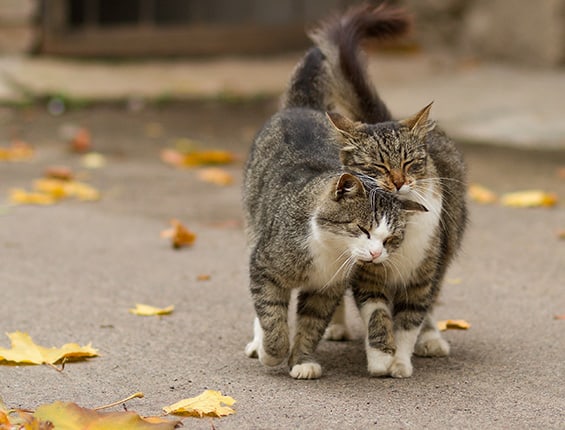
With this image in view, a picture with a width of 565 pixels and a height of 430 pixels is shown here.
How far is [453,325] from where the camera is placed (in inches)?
188

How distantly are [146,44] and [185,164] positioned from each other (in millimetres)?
3083

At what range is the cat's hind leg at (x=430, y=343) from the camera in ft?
14.4

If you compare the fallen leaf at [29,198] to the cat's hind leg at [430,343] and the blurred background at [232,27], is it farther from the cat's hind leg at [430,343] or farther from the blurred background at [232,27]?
the cat's hind leg at [430,343]

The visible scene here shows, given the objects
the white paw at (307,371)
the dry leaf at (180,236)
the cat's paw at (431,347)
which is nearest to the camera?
the white paw at (307,371)

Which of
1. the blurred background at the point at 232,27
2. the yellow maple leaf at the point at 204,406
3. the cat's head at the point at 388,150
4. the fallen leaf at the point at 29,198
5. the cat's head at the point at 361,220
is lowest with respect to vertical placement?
the fallen leaf at the point at 29,198

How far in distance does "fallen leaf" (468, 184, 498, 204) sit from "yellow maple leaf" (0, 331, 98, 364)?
411 cm

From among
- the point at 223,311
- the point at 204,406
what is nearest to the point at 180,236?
the point at 223,311

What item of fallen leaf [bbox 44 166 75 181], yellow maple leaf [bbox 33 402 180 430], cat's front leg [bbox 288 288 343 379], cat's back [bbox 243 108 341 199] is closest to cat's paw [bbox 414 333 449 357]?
cat's front leg [bbox 288 288 343 379]

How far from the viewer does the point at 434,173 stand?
4.19 meters

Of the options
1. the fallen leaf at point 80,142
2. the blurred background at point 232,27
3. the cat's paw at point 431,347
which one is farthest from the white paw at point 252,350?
the blurred background at point 232,27

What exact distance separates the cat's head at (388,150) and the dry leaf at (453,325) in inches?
38.0

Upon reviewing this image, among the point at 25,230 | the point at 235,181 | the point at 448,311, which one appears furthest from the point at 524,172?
the point at 25,230

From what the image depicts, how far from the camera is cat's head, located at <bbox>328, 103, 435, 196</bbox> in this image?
13.0 feet

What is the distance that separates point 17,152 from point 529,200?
4465 mm
